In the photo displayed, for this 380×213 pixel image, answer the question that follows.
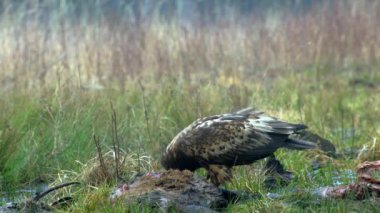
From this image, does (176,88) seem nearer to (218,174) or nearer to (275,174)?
(275,174)

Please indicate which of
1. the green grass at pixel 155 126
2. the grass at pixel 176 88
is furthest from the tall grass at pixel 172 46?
the green grass at pixel 155 126

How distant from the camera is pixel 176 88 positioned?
30.2 feet

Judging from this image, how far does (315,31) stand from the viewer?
41.0ft

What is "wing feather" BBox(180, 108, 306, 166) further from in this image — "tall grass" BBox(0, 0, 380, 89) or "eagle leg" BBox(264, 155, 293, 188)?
"tall grass" BBox(0, 0, 380, 89)

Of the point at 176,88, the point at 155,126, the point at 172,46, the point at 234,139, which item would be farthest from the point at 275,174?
the point at 172,46

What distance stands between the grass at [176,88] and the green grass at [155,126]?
0.01 m

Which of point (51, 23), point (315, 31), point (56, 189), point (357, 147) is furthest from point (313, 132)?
point (51, 23)

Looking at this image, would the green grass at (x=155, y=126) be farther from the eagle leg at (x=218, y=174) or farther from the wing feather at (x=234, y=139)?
the wing feather at (x=234, y=139)

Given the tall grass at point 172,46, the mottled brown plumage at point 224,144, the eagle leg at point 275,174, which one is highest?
the tall grass at point 172,46

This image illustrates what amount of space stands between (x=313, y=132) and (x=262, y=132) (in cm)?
190

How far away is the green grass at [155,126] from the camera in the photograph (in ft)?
19.6

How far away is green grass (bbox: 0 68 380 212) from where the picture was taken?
5969 mm

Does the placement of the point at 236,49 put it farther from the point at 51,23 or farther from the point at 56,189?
the point at 56,189

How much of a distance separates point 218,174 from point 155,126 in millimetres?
1921
